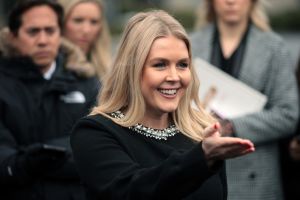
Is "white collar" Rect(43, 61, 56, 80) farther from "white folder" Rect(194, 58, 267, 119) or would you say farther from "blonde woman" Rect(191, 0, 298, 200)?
"blonde woman" Rect(191, 0, 298, 200)

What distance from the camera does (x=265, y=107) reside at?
5.66 metres

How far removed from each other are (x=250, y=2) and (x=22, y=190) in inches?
77.7

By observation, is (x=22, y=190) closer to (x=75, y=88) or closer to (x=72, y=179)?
(x=72, y=179)

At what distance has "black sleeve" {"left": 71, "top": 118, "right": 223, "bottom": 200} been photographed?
3.29m

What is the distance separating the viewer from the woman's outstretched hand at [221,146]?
315 cm

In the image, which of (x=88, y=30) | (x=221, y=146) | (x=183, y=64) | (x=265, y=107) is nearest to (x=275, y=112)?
(x=265, y=107)

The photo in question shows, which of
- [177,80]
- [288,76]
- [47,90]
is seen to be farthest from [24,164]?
[288,76]

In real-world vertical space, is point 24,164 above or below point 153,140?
below

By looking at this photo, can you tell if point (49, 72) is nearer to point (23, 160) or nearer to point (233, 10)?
point (23, 160)

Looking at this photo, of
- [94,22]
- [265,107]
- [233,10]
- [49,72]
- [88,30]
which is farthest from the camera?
[94,22]

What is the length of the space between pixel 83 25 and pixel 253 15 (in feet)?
4.24

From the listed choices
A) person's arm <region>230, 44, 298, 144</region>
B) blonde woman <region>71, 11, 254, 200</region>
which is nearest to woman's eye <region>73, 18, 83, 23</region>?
person's arm <region>230, 44, 298, 144</region>

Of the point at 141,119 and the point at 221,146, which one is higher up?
the point at 221,146

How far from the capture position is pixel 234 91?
18.4 feet
